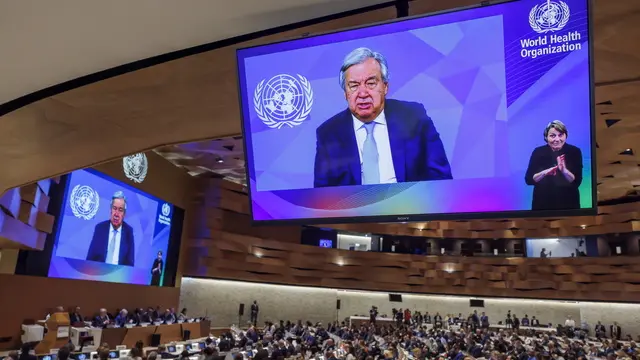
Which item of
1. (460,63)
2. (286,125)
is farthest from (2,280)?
(460,63)

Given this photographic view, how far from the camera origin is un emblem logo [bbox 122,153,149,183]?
17.5 m

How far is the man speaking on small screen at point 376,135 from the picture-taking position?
3195 millimetres

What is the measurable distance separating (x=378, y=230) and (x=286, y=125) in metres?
27.3

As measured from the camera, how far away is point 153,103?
5.17 m

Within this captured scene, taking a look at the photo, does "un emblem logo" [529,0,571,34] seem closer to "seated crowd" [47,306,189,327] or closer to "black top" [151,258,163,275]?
"seated crowd" [47,306,189,327]

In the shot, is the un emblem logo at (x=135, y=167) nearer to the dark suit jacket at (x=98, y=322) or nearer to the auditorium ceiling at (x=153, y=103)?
the dark suit jacket at (x=98, y=322)

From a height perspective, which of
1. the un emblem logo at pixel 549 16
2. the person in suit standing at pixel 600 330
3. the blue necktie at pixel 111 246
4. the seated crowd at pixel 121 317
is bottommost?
the person in suit standing at pixel 600 330

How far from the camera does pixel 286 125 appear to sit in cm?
357

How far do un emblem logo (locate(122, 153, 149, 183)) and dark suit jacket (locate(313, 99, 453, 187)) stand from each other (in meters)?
15.7

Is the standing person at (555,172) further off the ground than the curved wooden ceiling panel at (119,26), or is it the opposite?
the curved wooden ceiling panel at (119,26)

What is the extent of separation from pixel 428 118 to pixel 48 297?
48.1ft

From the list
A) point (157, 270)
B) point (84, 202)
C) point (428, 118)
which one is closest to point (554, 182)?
point (428, 118)

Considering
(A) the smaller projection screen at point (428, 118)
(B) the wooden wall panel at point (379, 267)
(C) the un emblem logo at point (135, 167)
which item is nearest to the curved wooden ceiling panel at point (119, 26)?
(A) the smaller projection screen at point (428, 118)

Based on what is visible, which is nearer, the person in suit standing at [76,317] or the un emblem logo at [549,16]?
the un emblem logo at [549,16]
